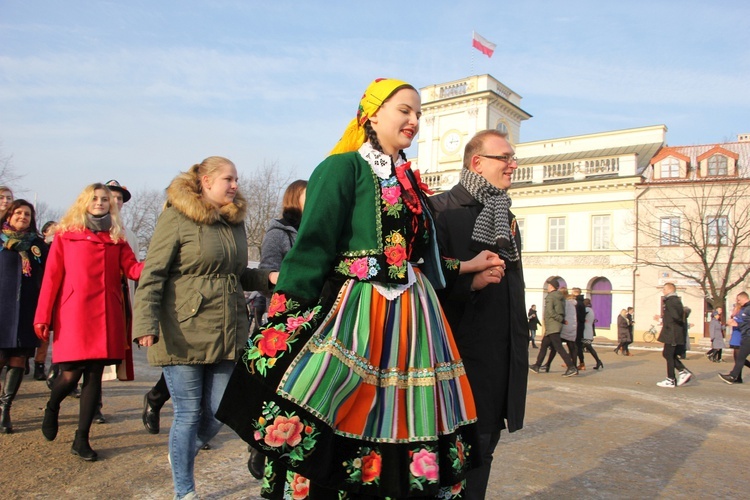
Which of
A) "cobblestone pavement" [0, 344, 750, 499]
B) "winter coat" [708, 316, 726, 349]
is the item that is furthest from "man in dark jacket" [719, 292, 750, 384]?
"winter coat" [708, 316, 726, 349]

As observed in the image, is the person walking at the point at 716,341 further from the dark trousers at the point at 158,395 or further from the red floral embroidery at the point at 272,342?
the red floral embroidery at the point at 272,342

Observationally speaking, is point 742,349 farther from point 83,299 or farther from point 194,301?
point 83,299

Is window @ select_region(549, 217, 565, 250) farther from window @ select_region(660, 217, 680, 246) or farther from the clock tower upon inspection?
the clock tower

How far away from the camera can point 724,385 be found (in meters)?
12.5

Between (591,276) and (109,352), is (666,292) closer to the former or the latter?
(109,352)

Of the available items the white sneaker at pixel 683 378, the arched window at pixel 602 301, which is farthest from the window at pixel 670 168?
the white sneaker at pixel 683 378

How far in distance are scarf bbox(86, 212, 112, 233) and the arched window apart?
3339 centimetres

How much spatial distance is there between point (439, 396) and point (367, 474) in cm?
40

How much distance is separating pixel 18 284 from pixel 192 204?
3.19 meters

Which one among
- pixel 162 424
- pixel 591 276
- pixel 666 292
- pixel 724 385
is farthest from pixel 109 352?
pixel 591 276

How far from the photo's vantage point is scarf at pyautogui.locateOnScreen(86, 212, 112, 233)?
16.3ft

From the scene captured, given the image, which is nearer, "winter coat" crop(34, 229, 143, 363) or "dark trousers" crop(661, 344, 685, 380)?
"winter coat" crop(34, 229, 143, 363)

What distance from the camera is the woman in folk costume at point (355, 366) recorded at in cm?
220

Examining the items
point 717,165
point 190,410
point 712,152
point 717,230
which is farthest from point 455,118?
point 190,410
